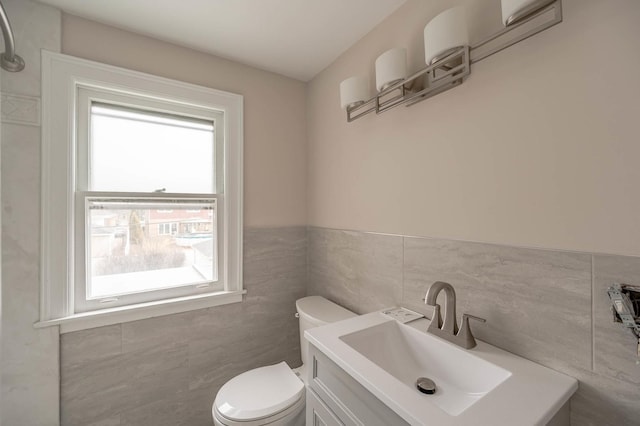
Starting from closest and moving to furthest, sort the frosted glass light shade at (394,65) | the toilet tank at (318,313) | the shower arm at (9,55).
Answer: the shower arm at (9,55)
the frosted glass light shade at (394,65)
the toilet tank at (318,313)

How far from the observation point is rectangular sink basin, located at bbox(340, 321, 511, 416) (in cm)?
82

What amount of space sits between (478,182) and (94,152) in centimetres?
186

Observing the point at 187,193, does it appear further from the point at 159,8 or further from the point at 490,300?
the point at 490,300

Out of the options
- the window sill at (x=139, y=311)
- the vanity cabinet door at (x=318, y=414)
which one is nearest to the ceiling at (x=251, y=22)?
the window sill at (x=139, y=311)

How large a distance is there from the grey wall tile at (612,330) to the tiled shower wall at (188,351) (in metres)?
1.51

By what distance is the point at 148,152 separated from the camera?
1519mm

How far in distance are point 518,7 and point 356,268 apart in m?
1.22

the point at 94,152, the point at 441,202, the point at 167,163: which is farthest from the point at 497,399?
the point at 94,152

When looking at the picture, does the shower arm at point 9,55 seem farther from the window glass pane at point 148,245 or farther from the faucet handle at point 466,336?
the faucet handle at point 466,336

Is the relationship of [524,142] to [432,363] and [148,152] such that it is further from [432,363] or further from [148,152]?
[148,152]

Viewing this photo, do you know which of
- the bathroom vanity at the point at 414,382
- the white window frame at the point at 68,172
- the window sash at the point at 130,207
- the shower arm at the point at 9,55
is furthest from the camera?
the window sash at the point at 130,207

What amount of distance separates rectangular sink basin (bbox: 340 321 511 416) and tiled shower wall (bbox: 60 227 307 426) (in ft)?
3.05

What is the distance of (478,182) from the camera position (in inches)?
37.5

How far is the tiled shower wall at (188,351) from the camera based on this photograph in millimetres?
1303
